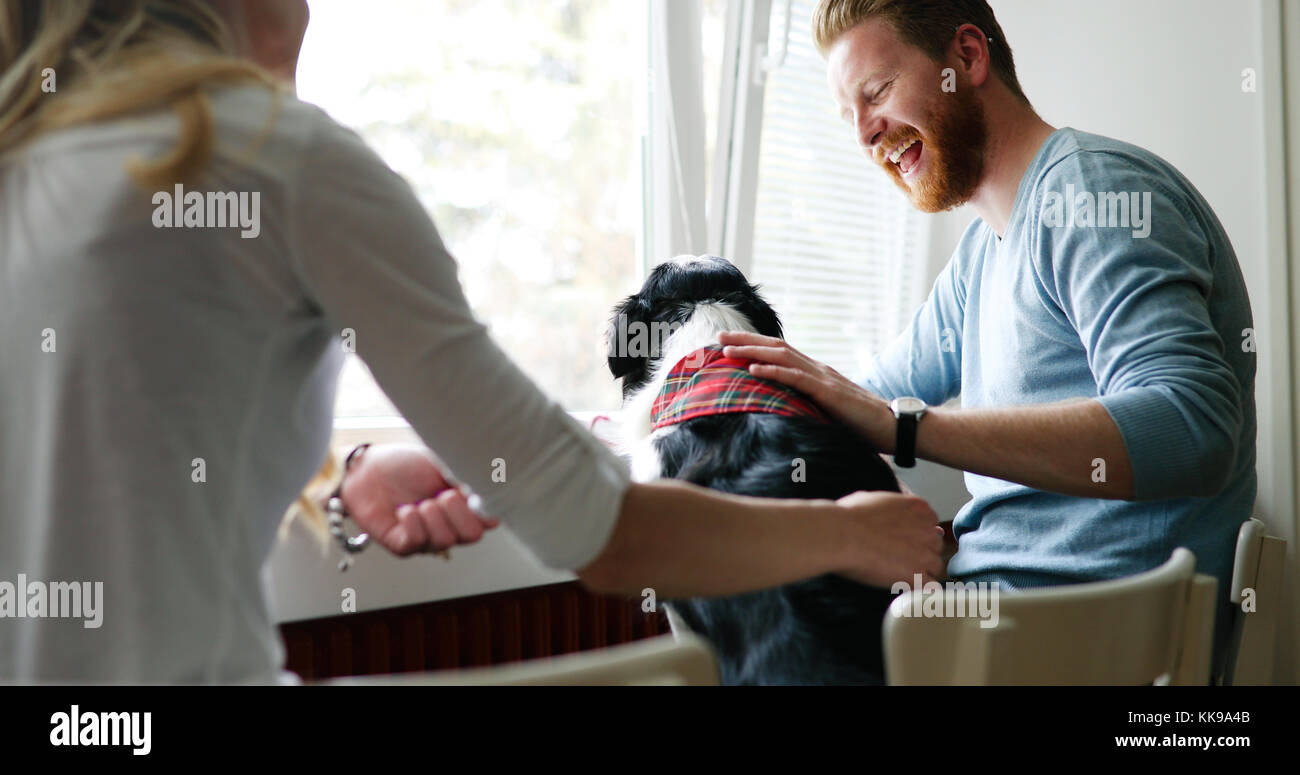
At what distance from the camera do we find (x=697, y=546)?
27.3 inches

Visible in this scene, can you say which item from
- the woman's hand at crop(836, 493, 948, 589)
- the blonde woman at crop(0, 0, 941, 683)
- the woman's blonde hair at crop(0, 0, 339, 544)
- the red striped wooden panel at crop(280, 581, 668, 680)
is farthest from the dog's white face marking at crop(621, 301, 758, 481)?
the woman's blonde hair at crop(0, 0, 339, 544)

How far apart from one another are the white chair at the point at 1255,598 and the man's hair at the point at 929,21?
79 cm

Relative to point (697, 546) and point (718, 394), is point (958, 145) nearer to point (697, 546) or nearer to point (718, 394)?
point (718, 394)

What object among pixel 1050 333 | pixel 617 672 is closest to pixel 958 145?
pixel 1050 333

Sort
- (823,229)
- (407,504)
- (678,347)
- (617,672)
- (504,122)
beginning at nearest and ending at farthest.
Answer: (617,672), (407,504), (678,347), (504,122), (823,229)

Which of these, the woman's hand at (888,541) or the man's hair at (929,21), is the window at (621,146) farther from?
the woman's hand at (888,541)

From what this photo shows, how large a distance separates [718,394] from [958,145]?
660 millimetres

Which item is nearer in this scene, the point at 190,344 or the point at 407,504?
the point at 190,344

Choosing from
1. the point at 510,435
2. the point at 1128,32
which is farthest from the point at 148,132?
the point at 1128,32

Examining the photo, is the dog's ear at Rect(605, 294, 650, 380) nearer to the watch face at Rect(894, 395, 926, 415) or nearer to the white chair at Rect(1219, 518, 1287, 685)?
the watch face at Rect(894, 395, 926, 415)

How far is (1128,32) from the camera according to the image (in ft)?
7.23

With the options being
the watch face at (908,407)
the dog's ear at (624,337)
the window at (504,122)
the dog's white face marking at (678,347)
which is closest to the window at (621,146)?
the window at (504,122)

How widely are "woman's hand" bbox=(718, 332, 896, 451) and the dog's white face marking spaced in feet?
0.49
